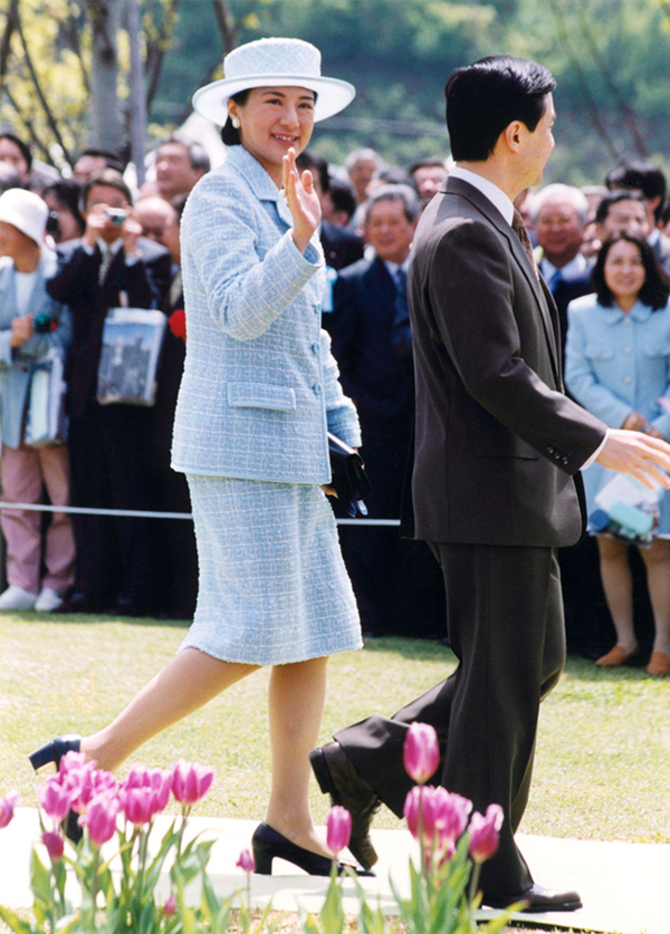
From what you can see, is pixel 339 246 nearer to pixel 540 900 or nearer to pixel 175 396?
pixel 175 396

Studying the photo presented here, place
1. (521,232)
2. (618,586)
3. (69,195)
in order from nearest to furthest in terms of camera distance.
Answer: (521,232)
(618,586)
(69,195)

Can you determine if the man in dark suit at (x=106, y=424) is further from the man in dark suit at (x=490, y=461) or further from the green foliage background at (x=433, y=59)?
the green foliage background at (x=433, y=59)

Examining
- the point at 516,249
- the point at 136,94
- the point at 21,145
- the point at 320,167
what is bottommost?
the point at 516,249

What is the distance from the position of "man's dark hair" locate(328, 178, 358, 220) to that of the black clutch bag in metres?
6.20

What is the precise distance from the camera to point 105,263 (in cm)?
793

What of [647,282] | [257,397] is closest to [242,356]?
[257,397]

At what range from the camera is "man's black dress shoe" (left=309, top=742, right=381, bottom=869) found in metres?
3.37

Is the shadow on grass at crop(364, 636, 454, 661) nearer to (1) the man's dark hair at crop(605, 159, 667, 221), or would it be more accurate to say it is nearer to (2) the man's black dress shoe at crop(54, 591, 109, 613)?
(2) the man's black dress shoe at crop(54, 591, 109, 613)

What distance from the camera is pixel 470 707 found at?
3201mm

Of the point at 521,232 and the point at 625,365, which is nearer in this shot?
the point at 521,232

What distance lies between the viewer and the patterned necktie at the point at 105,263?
25.9ft

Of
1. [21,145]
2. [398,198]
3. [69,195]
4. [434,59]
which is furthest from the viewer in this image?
[434,59]

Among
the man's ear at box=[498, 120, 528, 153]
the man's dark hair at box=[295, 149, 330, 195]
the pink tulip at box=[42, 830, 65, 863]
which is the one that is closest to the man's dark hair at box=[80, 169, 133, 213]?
the man's dark hair at box=[295, 149, 330, 195]

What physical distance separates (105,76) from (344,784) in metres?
12.3
